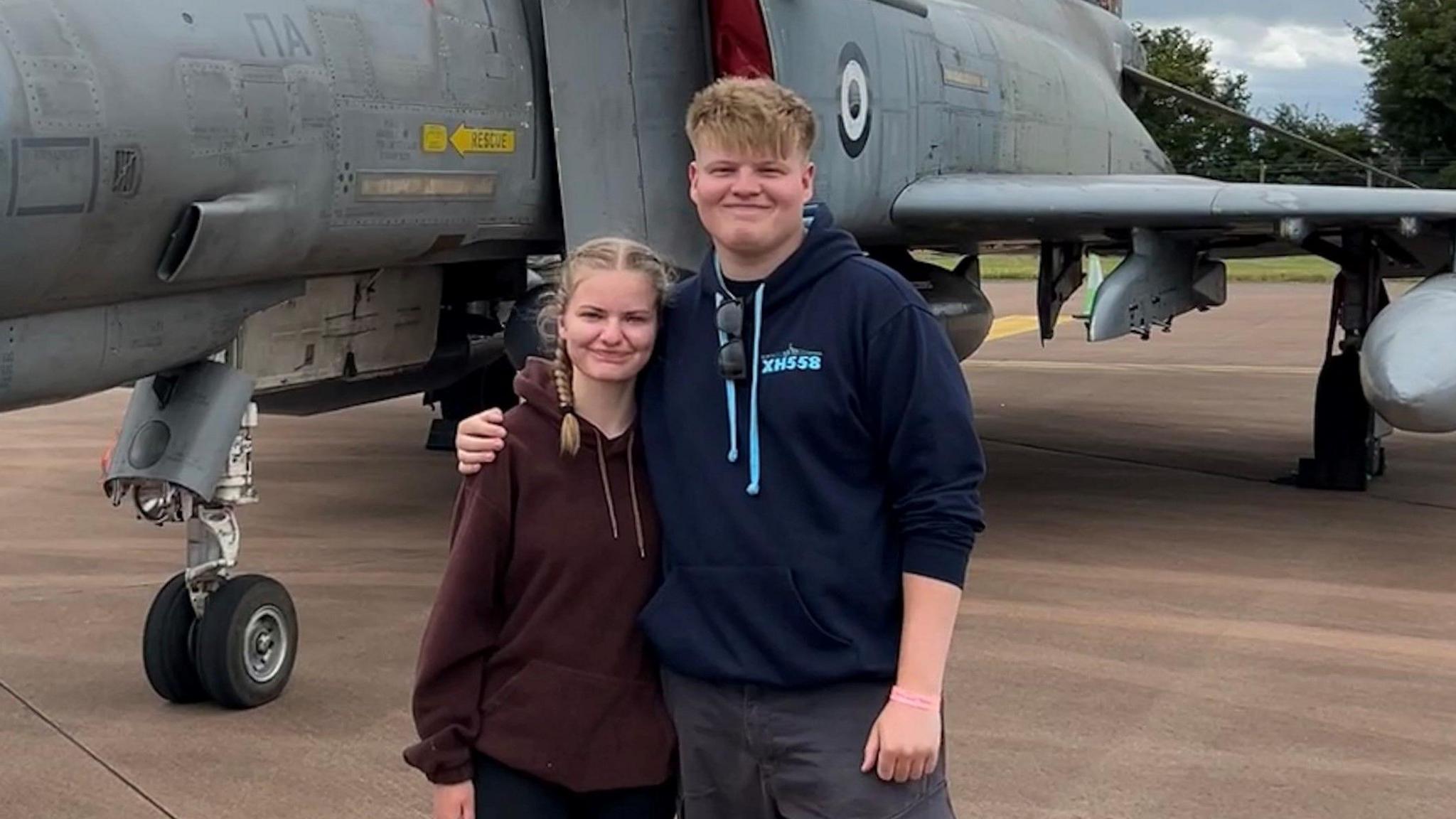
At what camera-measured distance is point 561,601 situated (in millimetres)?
2520

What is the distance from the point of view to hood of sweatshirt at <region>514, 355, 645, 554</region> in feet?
8.27

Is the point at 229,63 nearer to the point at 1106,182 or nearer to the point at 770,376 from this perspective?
the point at 770,376

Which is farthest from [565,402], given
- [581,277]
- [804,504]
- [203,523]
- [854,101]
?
[854,101]

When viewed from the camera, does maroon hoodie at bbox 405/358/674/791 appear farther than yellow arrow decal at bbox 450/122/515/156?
No

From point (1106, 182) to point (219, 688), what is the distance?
18.4ft

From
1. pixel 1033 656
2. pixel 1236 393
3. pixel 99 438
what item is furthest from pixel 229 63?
pixel 1236 393

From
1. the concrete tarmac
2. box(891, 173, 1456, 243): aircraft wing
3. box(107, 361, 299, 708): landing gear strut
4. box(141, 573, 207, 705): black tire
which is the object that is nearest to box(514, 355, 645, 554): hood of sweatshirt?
the concrete tarmac

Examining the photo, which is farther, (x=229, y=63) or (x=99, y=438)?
(x=99, y=438)

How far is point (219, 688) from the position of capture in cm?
517

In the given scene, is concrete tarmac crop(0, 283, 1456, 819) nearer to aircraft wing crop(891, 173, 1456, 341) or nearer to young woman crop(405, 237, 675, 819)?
aircraft wing crop(891, 173, 1456, 341)

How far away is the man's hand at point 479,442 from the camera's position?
251 centimetres

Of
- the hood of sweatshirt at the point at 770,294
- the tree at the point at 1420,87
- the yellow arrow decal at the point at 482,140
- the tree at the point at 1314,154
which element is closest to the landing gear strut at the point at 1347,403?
the yellow arrow decal at the point at 482,140

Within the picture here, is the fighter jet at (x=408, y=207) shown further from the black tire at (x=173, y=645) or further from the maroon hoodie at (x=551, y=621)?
the maroon hoodie at (x=551, y=621)

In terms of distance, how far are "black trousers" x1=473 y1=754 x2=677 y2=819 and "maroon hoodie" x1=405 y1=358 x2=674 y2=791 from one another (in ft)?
0.11
